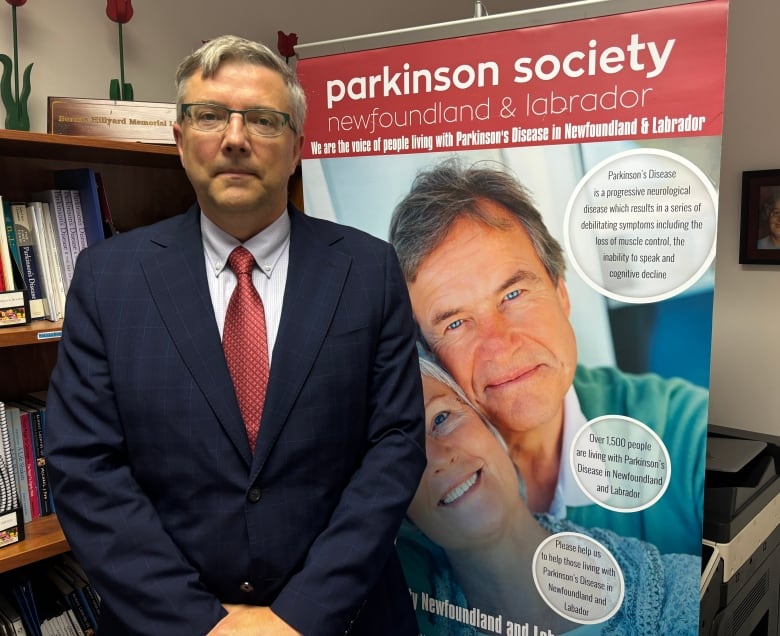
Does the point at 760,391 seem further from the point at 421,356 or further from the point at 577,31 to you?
the point at 577,31

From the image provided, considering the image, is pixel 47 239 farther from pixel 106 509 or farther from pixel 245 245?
pixel 106 509

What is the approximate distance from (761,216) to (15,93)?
8.44ft

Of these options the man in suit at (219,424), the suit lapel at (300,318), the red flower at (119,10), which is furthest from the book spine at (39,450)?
the red flower at (119,10)

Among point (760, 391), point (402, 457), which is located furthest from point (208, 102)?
point (760, 391)

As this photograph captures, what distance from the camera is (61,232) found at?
1.76 metres

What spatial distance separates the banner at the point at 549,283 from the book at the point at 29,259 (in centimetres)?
77

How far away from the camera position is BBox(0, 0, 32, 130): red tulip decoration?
70.8 inches

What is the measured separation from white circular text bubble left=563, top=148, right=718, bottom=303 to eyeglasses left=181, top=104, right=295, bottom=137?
0.75 meters

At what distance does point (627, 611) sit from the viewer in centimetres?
157

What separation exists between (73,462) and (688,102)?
137cm

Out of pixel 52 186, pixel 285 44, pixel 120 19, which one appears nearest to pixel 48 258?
pixel 52 186

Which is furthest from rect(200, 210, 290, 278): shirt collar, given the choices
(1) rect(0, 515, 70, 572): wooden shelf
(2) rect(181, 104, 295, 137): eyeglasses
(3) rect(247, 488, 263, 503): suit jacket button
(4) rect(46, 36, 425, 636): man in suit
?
(1) rect(0, 515, 70, 572): wooden shelf

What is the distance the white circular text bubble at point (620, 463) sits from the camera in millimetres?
1509

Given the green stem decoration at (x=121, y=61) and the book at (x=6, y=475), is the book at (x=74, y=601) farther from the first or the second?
the green stem decoration at (x=121, y=61)
